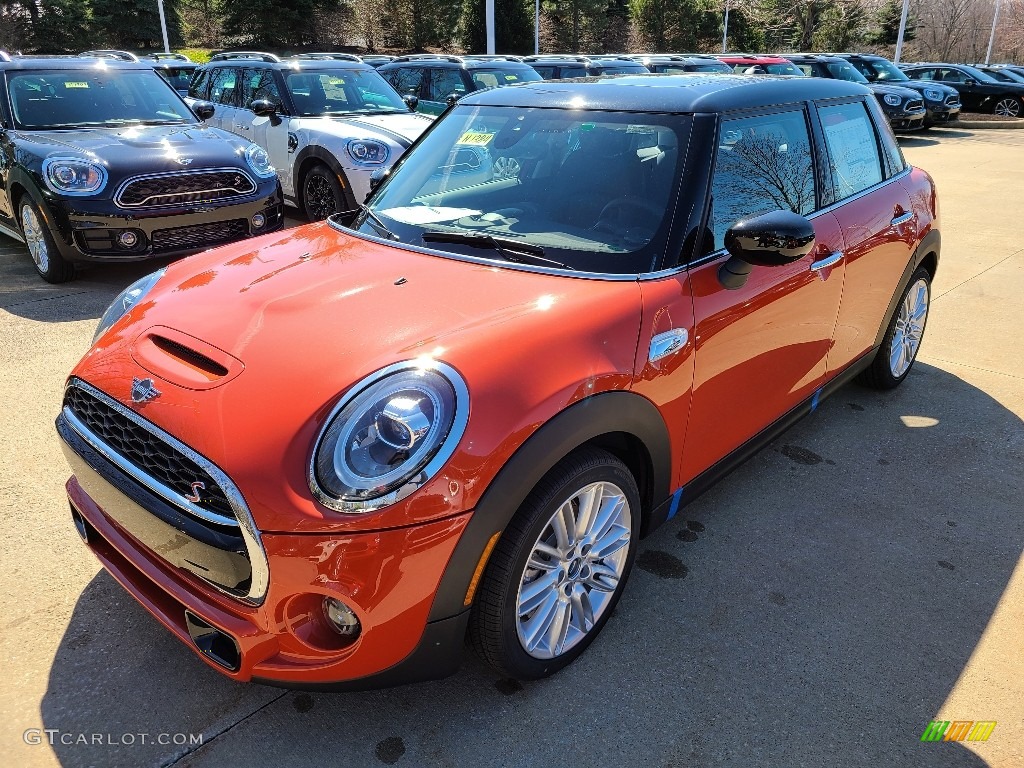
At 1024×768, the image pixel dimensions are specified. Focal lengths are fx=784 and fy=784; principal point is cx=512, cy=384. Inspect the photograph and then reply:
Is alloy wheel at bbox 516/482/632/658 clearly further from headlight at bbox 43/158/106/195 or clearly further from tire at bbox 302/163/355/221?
tire at bbox 302/163/355/221

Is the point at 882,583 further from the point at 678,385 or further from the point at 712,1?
the point at 712,1

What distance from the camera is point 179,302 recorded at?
2.50 metres

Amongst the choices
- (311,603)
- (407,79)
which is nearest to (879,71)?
(407,79)

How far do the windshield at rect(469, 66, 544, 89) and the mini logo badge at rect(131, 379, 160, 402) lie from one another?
9098 millimetres

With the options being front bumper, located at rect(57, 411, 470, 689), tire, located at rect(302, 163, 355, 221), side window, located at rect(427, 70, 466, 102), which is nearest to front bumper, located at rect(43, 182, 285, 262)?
tire, located at rect(302, 163, 355, 221)

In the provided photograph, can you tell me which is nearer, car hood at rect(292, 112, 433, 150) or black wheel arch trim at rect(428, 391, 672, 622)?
black wheel arch trim at rect(428, 391, 672, 622)

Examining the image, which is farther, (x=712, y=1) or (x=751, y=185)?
(x=712, y=1)

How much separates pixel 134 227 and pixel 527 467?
491cm

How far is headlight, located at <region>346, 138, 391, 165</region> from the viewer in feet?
23.3

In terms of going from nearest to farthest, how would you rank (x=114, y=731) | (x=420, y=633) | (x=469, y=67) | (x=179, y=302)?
(x=420, y=633) → (x=114, y=731) → (x=179, y=302) → (x=469, y=67)

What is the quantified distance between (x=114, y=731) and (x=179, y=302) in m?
1.26

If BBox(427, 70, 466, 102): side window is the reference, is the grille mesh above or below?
below

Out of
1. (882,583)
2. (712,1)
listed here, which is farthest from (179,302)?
(712,1)

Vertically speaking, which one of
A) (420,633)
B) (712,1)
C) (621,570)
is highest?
(712,1)
